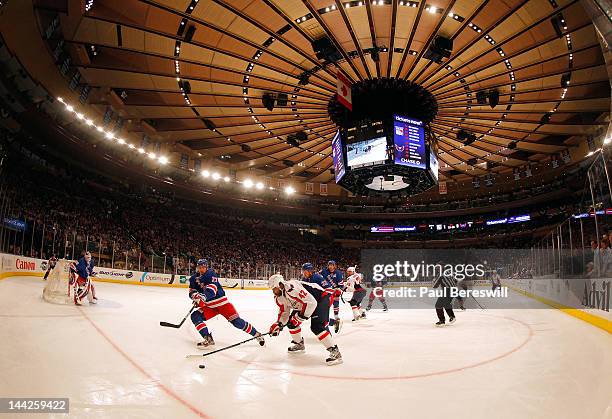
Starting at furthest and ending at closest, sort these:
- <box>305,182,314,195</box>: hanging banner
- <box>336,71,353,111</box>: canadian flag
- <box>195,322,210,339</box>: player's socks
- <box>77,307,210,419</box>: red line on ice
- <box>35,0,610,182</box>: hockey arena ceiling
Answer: <box>305,182,314,195</box>: hanging banner
<box>336,71,353,111</box>: canadian flag
<box>35,0,610,182</box>: hockey arena ceiling
<box>195,322,210,339</box>: player's socks
<box>77,307,210,419</box>: red line on ice

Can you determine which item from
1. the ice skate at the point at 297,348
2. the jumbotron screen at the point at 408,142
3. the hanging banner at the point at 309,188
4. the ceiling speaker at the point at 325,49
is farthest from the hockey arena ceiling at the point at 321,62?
the hanging banner at the point at 309,188

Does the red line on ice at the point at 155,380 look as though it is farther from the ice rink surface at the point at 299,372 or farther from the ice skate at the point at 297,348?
the ice skate at the point at 297,348

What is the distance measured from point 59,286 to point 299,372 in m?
8.78

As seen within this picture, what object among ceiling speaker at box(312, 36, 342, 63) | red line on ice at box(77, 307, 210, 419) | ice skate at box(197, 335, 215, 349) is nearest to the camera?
red line on ice at box(77, 307, 210, 419)

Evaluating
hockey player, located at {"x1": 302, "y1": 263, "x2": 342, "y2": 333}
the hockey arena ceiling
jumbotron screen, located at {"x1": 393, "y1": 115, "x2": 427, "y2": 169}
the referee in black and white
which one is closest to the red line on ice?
hockey player, located at {"x1": 302, "y1": 263, "x2": 342, "y2": 333}

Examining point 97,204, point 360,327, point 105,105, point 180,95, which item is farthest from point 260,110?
point 97,204

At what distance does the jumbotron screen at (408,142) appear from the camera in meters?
12.2

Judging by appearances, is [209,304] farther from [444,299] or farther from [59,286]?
[444,299]

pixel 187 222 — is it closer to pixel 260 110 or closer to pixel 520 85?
pixel 260 110

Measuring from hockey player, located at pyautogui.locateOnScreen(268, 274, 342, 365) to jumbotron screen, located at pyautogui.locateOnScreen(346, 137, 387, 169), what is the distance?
6796 mm

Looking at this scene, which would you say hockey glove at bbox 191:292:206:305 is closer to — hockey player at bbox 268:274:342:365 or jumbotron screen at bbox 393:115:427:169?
hockey player at bbox 268:274:342:365

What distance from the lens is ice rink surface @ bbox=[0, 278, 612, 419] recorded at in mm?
3736

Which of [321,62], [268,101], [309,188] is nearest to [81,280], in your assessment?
[268,101]

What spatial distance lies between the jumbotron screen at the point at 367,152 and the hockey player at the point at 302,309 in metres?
6.80
